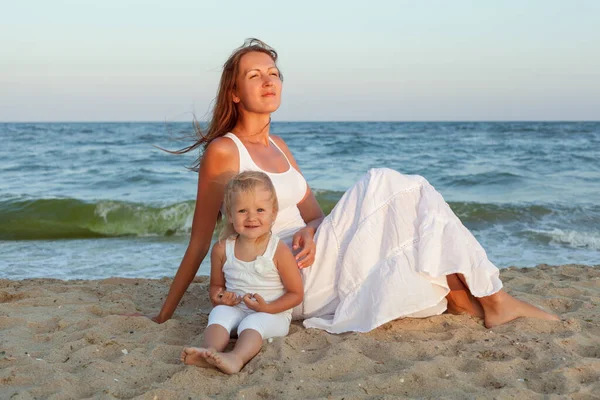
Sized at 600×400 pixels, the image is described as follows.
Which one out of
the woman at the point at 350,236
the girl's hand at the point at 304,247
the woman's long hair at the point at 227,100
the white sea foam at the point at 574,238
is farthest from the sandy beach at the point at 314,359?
the white sea foam at the point at 574,238

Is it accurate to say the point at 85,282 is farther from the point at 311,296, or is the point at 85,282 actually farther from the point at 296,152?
the point at 296,152

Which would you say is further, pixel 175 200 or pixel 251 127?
pixel 175 200

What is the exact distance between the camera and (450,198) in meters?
11.3

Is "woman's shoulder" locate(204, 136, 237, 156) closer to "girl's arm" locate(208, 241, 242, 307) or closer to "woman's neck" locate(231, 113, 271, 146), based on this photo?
"woman's neck" locate(231, 113, 271, 146)

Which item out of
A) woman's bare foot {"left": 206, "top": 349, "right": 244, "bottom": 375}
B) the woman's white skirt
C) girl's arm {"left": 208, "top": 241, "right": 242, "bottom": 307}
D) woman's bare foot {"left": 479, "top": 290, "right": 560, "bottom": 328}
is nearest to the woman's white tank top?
the woman's white skirt

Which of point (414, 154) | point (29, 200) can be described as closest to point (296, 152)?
point (414, 154)

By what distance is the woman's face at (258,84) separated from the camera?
365 centimetres

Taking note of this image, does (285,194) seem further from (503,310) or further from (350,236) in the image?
(503,310)

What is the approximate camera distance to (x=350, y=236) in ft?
11.1

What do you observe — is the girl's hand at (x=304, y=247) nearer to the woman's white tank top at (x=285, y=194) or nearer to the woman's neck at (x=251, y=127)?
the woman's white tank top at (x=285, y=194)

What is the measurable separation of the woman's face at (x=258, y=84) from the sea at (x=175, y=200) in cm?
50

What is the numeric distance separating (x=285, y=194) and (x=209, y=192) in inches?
16.9

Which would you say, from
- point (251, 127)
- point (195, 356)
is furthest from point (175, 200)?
point (195, 356)

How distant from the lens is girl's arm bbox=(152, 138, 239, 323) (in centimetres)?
354
